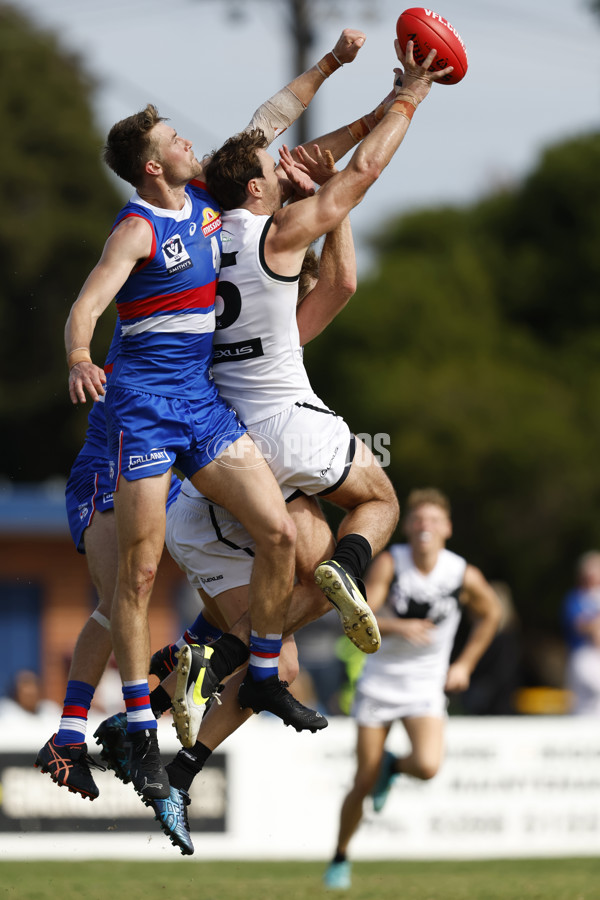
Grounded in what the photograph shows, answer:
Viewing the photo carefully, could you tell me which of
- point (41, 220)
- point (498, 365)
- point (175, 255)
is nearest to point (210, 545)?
point (175, 255)

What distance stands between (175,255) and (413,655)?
5029 mm

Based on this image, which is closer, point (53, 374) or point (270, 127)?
point (270, 127)

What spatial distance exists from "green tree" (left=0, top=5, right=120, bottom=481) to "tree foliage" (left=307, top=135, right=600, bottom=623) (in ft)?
28.6

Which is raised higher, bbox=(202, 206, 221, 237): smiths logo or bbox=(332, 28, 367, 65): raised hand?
bbox=(332, 28, 367, 65): raised hand

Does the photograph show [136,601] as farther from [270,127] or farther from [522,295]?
[522,295]

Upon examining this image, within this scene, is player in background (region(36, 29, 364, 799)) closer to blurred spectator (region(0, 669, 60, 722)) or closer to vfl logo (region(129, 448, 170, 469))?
vfl logo (region(129, 448, 170, 469))

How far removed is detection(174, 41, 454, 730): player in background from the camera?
20.8 feet

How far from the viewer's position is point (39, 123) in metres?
34.5

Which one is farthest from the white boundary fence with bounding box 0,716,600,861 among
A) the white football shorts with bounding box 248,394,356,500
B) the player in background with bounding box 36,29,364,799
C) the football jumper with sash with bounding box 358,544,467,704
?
the white football shorts with bounding box 248,394,356,500

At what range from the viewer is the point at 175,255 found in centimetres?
631

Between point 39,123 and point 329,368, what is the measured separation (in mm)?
13307

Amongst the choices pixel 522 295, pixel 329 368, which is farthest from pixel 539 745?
pixel 522 295

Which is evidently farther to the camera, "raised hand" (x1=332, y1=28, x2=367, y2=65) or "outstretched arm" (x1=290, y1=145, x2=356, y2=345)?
"raised hand" (x1=332, y1=28, x2=367, y2=65)

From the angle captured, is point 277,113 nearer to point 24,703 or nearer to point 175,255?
point 175,255
